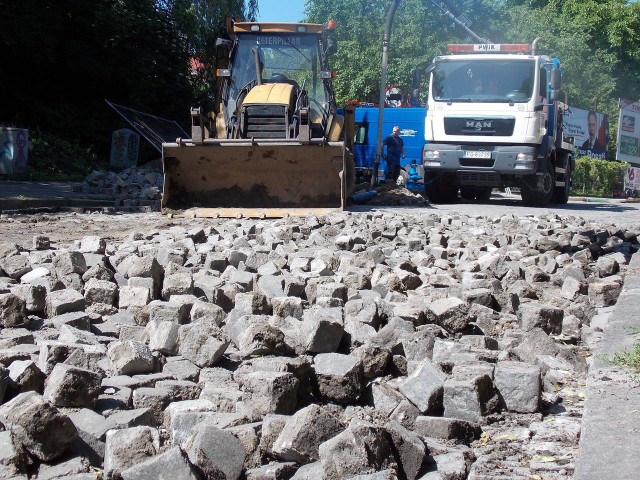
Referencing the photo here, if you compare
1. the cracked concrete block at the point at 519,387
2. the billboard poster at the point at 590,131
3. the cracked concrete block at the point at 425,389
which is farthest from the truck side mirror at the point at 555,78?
the billboard poster at the point at 590,131

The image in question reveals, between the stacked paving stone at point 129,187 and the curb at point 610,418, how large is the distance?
1150cm

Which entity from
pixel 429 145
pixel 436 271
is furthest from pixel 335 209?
pixel 436 271

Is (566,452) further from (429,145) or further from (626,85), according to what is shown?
(626,85)

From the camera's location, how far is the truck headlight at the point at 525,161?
55.8ft

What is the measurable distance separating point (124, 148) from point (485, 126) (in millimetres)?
13068

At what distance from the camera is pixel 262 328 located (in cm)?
420

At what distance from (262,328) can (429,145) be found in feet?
46.1

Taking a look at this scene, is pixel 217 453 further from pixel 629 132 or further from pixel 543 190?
pixel 629 132

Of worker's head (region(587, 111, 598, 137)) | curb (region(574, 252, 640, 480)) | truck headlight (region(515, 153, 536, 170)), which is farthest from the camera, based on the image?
worker's head (region(587, 111, 598, 137))

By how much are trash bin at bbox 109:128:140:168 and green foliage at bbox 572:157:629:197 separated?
57.7ft

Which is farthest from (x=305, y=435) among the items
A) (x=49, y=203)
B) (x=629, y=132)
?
(x=629, y=132)

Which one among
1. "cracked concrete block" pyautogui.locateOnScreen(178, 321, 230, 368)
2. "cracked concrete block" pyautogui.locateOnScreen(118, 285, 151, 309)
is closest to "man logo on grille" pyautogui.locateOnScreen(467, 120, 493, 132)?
"cracked concrete block" pyautogui.locateOnScreen(118, 285, 151, 309)

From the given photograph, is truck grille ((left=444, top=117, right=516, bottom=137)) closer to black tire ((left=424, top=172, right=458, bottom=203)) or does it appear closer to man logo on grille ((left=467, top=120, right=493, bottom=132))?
man logo on grille ((left=467, top=120, right=493, bottom=132))

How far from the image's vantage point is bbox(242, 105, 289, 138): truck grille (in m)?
14.2
